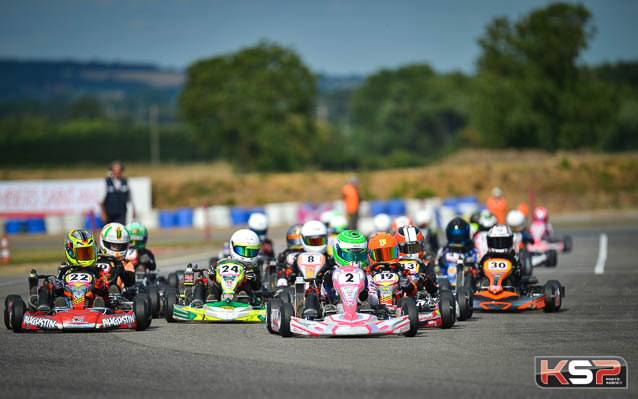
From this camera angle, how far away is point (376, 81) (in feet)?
421

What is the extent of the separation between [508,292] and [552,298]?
1.98ft

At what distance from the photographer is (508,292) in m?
13.0

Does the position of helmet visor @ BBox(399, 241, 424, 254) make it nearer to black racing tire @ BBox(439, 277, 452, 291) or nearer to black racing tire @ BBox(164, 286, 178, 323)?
black racing tire @ BBox(439, 277, 452, 291)

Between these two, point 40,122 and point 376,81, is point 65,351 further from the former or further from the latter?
point 376,81

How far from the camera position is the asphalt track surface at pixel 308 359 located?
763 centimetres

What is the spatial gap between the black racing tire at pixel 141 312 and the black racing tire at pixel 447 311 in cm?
314

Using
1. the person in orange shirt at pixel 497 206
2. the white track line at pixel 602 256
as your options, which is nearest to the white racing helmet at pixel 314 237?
the white track line at pixel 602 256

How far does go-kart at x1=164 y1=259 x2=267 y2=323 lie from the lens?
38.2 feet

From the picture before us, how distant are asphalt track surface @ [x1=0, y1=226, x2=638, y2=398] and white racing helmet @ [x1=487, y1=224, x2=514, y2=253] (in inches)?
50.1

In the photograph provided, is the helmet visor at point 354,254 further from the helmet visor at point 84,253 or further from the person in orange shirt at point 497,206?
the person in orange shirt at point 497,206

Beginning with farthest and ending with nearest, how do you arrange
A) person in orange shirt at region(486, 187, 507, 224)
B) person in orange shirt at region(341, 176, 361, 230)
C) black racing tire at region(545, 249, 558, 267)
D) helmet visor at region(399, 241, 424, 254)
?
1. person in orange shirt at region(341, 176, 361, 230)
2. person in orange shirt at region(486, 187, 507, 224)
3. black racing tire at region(545, 249, 558, 267)
4. helmet visor at region(399, 241, 424, 254)

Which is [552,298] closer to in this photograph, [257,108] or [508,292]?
[508,292]

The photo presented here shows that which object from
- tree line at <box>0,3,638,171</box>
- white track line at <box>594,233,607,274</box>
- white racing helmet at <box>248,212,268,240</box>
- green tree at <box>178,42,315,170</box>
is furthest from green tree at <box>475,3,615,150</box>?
white racing helmet at <box>248,212,268,240</box>

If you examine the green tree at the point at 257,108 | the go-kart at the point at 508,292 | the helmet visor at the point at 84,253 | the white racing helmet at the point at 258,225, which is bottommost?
the go-kart at the point at 508,292
